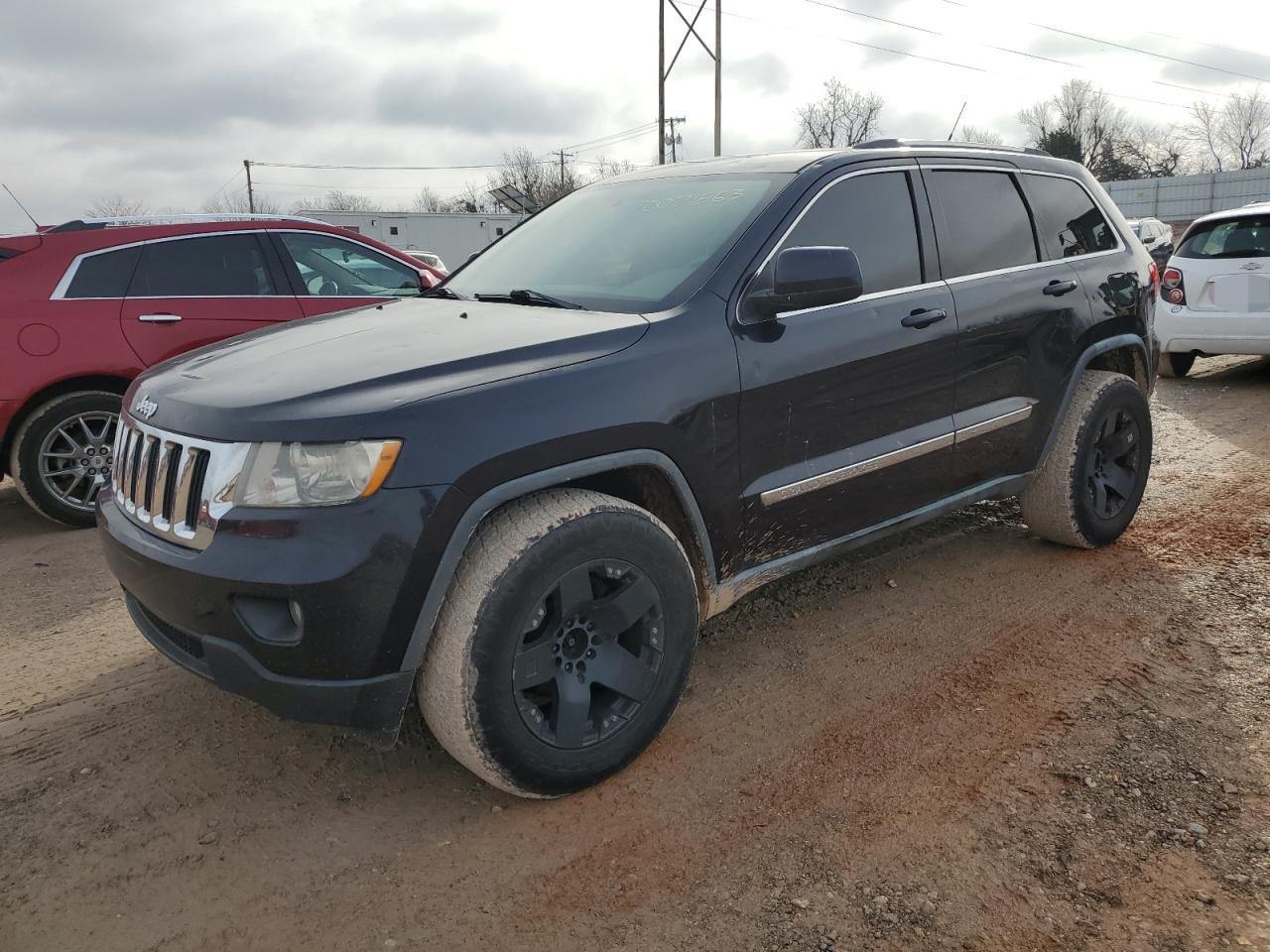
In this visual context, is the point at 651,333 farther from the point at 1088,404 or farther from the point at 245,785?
the point at 1088,404

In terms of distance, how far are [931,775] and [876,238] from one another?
1.92 m

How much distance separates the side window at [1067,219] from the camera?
13.9 ft

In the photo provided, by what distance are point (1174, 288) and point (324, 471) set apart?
905 centimetres

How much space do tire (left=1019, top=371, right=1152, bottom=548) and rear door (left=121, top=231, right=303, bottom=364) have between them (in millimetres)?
4539

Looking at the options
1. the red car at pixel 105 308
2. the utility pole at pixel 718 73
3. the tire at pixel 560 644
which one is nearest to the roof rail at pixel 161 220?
the red car at pixel 105 308

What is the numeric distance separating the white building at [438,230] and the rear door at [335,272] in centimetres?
3852

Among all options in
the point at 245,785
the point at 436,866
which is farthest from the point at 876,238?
the point at 245,785

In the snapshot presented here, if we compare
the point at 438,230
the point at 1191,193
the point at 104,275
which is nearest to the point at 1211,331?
the point at 104,275

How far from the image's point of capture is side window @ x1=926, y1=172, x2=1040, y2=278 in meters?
3.76

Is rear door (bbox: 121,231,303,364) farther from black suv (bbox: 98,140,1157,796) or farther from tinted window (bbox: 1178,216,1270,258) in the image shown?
tinted window (bbox: 1178,216,1270,258)

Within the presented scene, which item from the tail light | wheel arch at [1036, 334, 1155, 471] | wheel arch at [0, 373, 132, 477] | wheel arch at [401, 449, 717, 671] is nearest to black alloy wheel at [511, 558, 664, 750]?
wheel arch at [401, 449, 717, 671]

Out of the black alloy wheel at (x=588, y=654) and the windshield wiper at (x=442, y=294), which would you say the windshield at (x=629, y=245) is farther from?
the black alloy wheel at (x=588, y=654)

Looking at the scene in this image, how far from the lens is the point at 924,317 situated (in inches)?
137

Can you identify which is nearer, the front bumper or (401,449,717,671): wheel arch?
the front bumper
